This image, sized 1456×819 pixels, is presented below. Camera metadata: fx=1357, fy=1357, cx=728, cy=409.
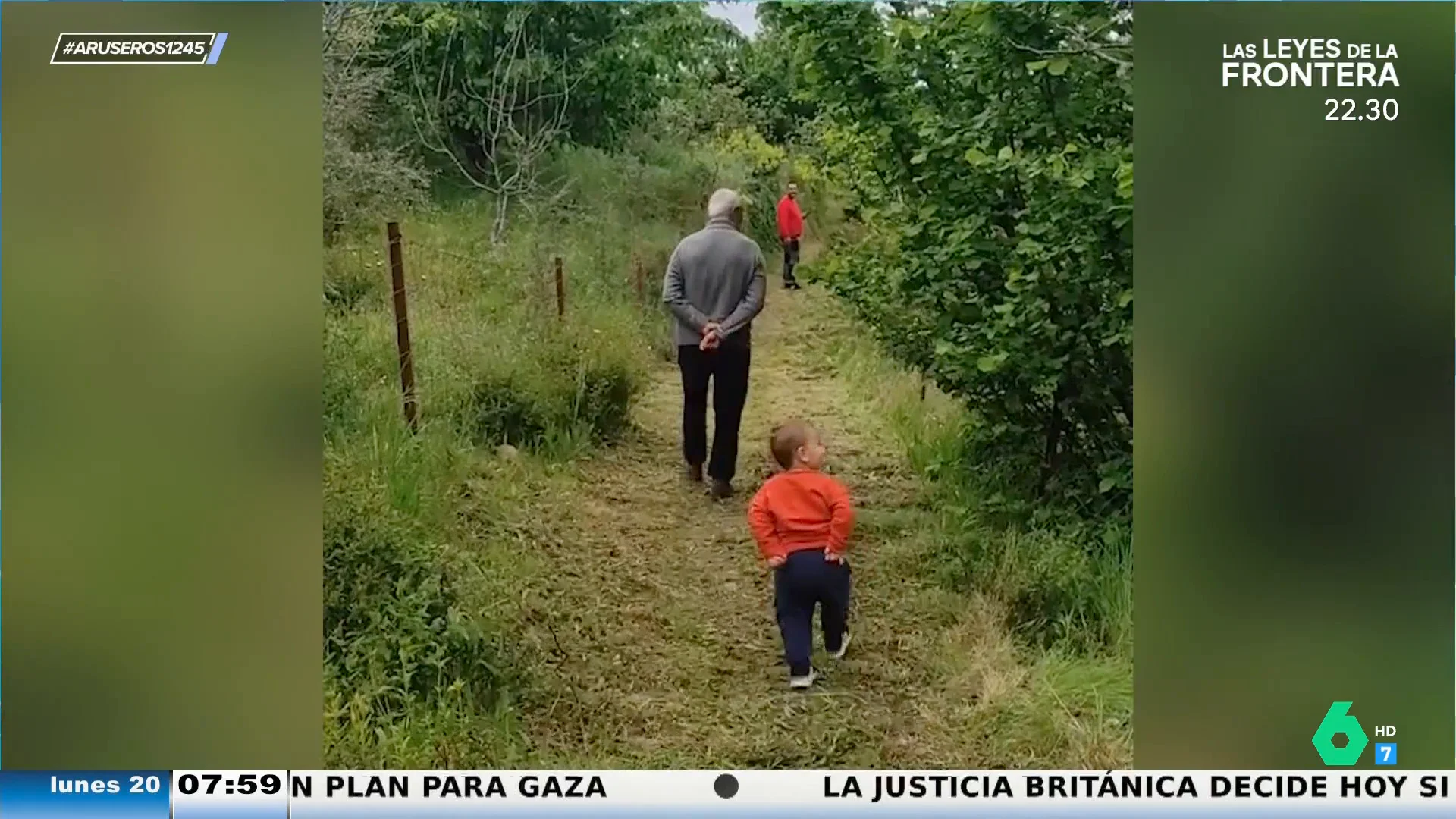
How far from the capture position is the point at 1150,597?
3303 mm

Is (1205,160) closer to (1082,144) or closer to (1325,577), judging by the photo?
(1082,144)

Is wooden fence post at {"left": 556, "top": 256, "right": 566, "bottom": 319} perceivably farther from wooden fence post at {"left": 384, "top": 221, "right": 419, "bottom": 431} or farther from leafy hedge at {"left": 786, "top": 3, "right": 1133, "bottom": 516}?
leafy hedge at {"left": 786, "top": 3, "right": 1133, "bottom": 516}

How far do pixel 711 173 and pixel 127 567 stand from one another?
1.74 m

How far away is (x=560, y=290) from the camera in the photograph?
343 cm

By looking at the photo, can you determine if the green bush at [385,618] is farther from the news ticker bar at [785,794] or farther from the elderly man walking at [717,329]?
the elderly man walking at [717,329]

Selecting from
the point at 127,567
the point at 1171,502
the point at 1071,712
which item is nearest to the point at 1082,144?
the point at 1171,502

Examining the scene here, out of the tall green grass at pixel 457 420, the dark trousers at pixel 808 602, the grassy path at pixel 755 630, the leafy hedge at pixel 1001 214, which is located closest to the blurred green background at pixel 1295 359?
the leafy hedge at pixel 1001 214

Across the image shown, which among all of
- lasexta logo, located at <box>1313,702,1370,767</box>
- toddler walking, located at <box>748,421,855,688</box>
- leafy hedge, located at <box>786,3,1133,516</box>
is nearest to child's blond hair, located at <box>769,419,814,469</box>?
toddler walking, located at <box>748,421,855,688</box>

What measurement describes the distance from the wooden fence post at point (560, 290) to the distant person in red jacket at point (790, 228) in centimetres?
56

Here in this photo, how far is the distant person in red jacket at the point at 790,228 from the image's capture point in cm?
343

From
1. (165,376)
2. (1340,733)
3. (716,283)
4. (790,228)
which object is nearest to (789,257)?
(790,228)

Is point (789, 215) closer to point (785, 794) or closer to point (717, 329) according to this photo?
point (717, 329)

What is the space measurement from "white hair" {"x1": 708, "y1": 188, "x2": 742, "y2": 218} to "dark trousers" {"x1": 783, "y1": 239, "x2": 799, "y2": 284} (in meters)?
0.16

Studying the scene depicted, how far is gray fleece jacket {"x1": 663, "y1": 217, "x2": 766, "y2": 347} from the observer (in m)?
3.42
